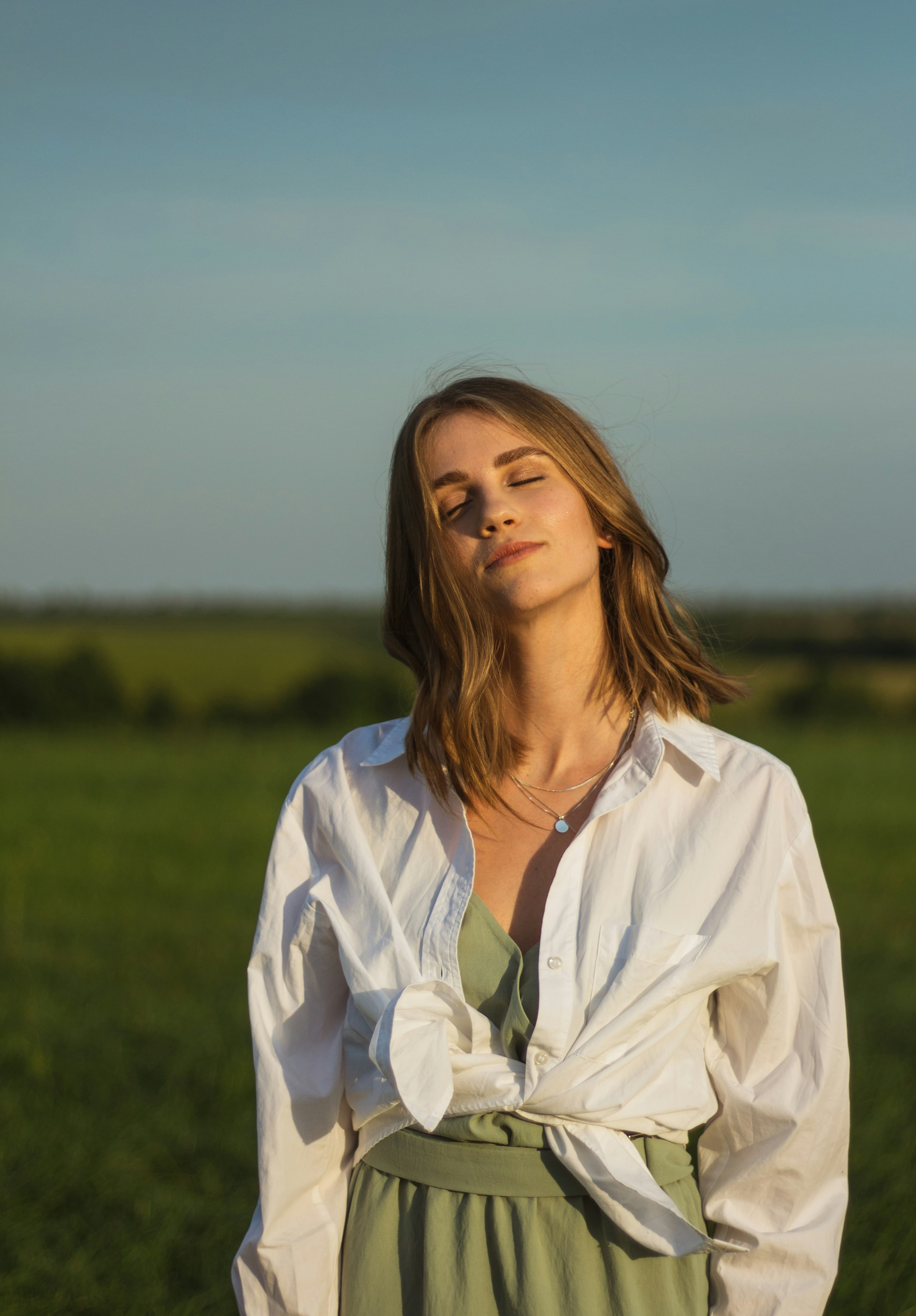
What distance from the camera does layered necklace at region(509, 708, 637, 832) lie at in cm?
212

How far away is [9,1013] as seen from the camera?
665 cm

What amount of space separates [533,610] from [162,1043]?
4.86 m

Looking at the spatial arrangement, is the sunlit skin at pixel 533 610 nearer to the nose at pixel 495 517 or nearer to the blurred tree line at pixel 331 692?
the nose at pixel 495 517

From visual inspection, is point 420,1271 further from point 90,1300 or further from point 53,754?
point 53,754

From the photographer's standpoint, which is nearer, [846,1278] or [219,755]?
[846,1278]

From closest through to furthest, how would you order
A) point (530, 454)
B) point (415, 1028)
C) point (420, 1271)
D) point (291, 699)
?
point (415, 1028) → point (420, 1271) → point (530, 454) → point (291, 699)

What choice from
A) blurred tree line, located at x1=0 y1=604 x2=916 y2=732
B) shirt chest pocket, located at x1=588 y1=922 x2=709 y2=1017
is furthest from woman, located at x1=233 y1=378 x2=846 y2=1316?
blurred tree line, located at x1=0 y1=604 x2=916 y2=732

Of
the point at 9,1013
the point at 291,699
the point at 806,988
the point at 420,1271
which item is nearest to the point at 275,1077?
the point at 420,1271

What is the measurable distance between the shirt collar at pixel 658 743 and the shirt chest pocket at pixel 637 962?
0.29 metres

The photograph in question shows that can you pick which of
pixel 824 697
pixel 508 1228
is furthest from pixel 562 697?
pixel 824 697

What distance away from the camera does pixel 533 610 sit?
7.08ft

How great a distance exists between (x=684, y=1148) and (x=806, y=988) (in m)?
0.34

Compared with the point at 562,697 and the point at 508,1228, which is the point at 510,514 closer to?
the point at 562,697

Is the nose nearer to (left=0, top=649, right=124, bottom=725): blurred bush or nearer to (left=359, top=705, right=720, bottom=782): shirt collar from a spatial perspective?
(left=359, top=705, right=720, bottom=782): shirt collar
